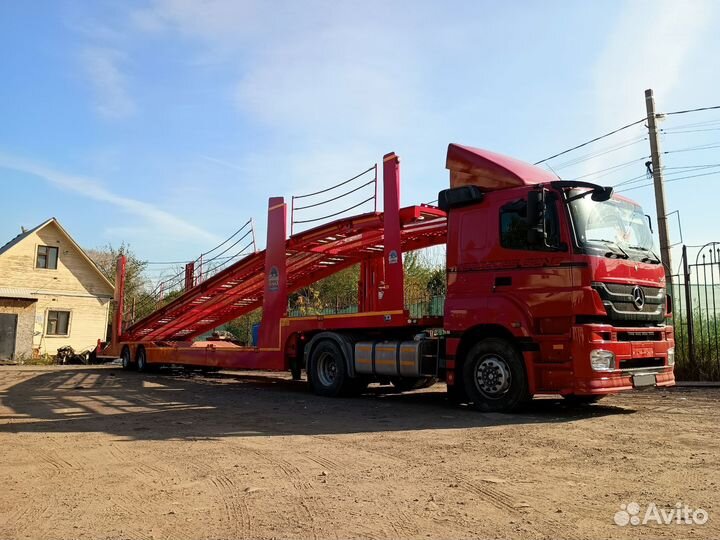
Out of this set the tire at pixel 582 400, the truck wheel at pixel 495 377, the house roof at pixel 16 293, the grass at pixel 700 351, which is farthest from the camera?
the house roof at pixel 16 293

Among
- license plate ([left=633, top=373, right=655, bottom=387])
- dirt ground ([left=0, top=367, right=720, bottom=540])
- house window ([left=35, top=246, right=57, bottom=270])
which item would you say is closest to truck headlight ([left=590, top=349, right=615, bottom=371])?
license plate ([left=633, top=373, right=655, bottom=387])

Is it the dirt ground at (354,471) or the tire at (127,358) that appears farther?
the tire at (127,358)

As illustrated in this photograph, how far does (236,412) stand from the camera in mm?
8867

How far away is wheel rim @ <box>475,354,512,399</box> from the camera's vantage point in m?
8.18

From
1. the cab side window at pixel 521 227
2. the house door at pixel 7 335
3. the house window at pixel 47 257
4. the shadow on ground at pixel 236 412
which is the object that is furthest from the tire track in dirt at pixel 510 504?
the house window at pixel 47 257

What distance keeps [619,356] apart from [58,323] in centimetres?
2988

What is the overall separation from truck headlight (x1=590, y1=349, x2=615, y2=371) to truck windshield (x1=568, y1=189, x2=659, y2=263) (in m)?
1.39

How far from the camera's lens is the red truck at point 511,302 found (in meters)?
7.62

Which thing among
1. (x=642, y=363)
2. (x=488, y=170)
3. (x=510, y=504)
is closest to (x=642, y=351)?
(x=642, y=363)

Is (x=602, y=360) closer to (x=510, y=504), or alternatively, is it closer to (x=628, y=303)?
(x=628, y=303)

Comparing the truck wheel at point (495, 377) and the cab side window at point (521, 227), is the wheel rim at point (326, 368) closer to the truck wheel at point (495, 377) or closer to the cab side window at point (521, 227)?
the truck wheel at point (495, 377)

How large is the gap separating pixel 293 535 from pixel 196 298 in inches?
542

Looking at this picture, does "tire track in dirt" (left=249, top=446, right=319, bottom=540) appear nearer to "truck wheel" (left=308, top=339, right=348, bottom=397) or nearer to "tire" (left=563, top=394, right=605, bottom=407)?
"truck wheel" (left=308, top=339, right=348, bottom=397)

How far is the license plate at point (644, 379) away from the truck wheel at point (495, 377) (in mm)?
1411
